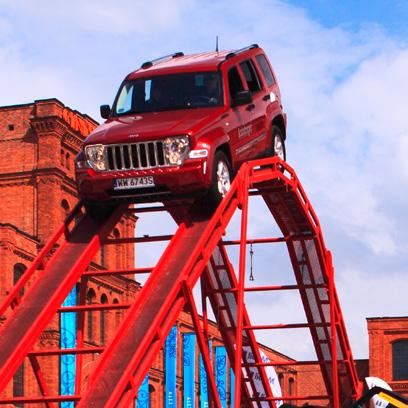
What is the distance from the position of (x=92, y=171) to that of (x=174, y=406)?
4214cm

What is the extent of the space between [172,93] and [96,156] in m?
2.29

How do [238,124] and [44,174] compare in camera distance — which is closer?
[238,124]

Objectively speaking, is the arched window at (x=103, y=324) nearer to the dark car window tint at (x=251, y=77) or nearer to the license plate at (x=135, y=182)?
the dark car window tint at (x=251, y=77)

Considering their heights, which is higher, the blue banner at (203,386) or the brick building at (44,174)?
the brick building at (44,174)

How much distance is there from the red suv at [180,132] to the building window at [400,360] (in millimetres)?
64115

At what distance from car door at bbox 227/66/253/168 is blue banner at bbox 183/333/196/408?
41.9 metres

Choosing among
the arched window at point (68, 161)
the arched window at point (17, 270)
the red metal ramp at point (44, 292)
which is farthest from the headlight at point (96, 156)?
the arched window at point (68, 161)

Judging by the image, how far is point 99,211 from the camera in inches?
912

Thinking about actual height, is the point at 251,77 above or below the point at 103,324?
below

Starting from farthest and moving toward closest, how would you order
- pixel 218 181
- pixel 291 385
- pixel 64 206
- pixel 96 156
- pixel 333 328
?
pixel 291 385 < pixel 64 206 < pixel 333 328 < pixel 218 181 < pixel 96 156

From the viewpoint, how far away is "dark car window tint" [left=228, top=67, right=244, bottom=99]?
23844mm

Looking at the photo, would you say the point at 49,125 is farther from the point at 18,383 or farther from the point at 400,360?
the point at 400,360

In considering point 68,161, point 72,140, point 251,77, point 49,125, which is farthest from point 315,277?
point 68,161

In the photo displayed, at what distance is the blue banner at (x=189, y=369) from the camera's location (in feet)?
213
